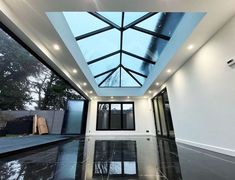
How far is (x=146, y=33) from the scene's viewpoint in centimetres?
531

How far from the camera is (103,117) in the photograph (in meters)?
10.4

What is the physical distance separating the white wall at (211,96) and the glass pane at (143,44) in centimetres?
128

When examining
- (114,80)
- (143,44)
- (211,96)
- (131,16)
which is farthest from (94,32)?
(114,80)

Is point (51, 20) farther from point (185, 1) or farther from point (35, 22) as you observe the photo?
point (185, 1)

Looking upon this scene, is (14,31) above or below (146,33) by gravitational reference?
below

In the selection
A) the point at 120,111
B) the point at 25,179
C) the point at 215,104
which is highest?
the point at 120,111

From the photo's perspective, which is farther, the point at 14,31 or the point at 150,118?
the point at 150,118

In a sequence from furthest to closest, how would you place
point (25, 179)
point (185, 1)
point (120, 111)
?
1. point (120, 111)
2. point (185, 1)
3. point (25, 179)

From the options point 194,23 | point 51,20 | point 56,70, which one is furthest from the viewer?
point 56,70

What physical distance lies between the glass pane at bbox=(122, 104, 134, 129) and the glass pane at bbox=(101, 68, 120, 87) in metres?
1.89

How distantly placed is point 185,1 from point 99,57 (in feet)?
16.4

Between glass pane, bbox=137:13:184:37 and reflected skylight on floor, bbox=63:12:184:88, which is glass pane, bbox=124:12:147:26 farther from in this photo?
glass pane, bbox=137:13:184:37

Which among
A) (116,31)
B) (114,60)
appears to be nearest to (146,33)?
(116,31)

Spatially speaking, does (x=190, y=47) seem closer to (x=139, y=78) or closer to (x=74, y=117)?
(x=139, y=78)
